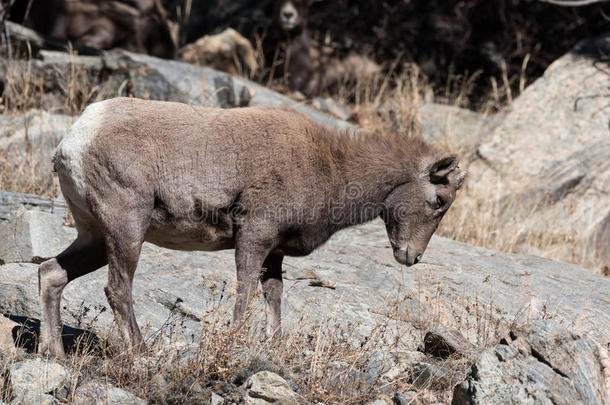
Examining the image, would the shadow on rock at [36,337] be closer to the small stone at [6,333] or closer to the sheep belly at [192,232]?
the small stone at [6,333]

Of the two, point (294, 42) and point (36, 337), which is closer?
point (36, 337)

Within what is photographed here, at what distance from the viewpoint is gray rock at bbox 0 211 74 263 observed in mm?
7145

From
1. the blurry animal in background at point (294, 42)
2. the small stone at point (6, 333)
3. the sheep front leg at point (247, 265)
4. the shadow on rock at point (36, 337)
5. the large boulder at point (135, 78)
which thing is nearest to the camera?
the small stone at point (6, 333)

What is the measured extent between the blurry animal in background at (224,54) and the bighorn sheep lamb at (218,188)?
8.40 m

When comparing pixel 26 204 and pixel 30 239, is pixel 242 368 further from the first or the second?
pixel 26 204

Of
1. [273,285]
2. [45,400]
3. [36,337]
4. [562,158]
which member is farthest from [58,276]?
[562,158]

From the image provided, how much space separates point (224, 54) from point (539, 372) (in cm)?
1101

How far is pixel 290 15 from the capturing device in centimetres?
1504

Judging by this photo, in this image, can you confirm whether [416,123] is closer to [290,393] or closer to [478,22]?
[478,22]

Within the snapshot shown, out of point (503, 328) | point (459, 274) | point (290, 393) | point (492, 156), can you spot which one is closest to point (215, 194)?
point (290, 393)

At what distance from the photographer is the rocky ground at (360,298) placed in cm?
481

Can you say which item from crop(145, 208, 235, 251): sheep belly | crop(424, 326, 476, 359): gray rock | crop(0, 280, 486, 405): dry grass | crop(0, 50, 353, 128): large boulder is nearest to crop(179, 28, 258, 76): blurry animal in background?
crop(0, 50, 353, 128): large boulder

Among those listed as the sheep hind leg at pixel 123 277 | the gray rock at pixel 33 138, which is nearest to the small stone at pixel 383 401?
the sheep hind leg at pixel 123 277

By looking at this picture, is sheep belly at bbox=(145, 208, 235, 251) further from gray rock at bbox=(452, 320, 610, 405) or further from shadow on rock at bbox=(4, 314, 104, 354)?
gray rock at bbox=(452, 320, 610, 405)
